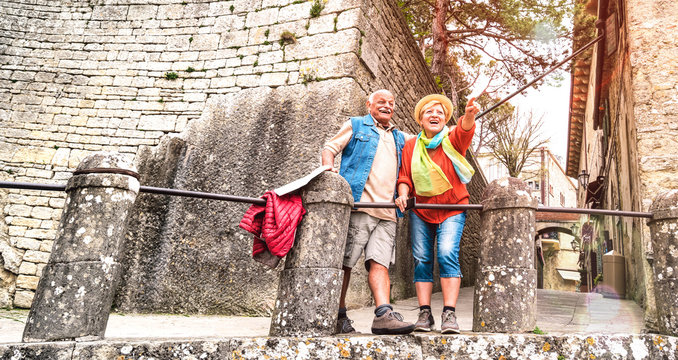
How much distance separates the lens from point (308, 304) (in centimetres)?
230

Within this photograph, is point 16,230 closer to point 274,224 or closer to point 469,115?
point 274,224

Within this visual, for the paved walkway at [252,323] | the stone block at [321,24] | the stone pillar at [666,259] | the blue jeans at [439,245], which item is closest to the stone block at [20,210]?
the paved walkway at [252,323]

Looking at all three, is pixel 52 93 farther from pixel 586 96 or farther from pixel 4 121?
pixel 586 96

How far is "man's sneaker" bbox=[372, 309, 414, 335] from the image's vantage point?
7.67 ft

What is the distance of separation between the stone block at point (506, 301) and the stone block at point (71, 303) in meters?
2.03

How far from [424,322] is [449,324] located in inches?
7.2

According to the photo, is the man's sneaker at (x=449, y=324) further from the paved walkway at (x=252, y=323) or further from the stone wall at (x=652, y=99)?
the stone wall at (x=652, y=99)

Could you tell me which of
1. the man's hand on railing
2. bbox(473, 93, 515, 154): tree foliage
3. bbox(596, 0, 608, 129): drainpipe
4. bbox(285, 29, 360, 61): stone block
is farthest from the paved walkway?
bbox(473, 93, 515, 154): tree foliage

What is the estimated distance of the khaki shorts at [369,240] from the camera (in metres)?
2.69

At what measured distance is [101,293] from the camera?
211cm

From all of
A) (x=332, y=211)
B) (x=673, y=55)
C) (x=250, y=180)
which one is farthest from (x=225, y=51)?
(x=673, y=55)

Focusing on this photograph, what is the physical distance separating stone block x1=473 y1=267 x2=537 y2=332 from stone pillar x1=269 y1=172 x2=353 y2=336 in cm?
86

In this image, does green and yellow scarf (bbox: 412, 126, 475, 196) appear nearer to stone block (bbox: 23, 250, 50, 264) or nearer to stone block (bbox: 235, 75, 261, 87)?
stone block (bbox: 235, 75, 261, 87)

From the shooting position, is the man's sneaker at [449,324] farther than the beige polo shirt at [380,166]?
No
